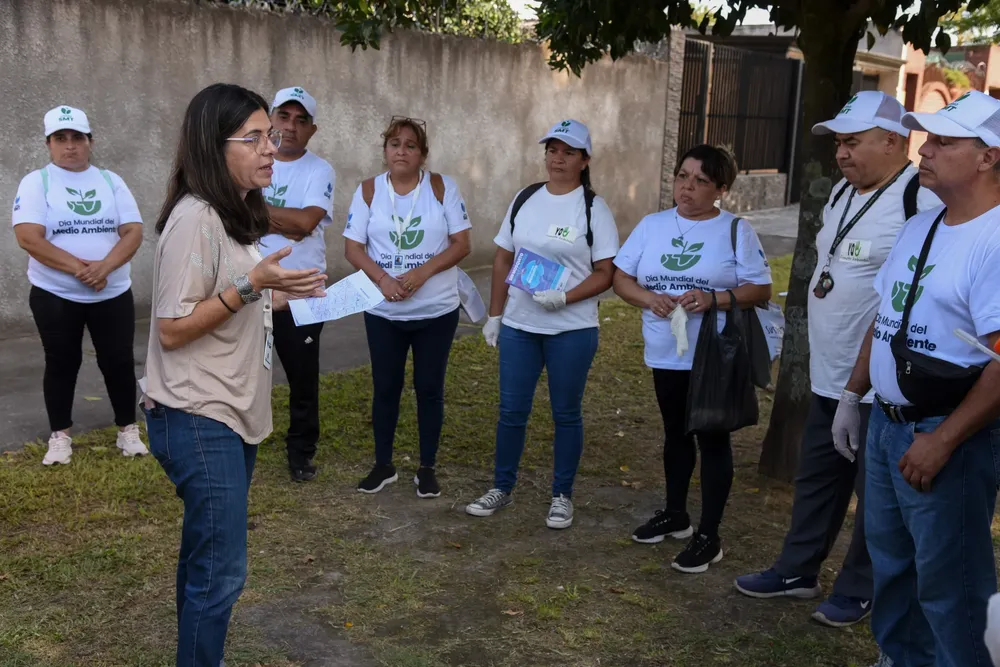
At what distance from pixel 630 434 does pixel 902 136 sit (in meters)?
3.23

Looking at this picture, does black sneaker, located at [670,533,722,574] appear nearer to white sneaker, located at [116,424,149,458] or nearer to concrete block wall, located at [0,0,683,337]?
white sneaker, located at [116,424,149,458]

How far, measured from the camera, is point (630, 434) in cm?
671

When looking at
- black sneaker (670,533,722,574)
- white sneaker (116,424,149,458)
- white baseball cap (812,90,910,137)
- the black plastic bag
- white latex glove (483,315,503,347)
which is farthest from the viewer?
white sneaker (116,424,149,458)

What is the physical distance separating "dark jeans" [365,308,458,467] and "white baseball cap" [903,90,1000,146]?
9.16ft

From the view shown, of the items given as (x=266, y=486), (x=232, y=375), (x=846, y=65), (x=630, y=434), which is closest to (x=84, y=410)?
(x=266, y=486)

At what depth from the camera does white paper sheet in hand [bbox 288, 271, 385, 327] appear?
348 centimetres

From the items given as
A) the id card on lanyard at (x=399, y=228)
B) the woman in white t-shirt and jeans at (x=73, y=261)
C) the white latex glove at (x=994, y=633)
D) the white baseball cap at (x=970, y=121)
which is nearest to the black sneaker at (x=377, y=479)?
the id card on lanyard at (x=399, y=228)

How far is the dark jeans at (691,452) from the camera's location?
4543 millimetres

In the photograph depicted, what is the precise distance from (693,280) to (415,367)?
1.59 meters

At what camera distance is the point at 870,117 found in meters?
3.85

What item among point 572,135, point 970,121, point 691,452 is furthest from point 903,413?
point 572,135

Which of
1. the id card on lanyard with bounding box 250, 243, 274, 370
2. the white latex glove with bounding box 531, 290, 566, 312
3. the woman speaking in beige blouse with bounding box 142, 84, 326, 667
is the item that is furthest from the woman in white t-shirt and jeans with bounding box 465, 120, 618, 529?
the woman speaking in beige blouse with bounding box 142, 84, 326, 667

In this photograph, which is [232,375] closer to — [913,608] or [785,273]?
[913,608]

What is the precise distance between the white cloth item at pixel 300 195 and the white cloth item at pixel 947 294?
9.99ft
